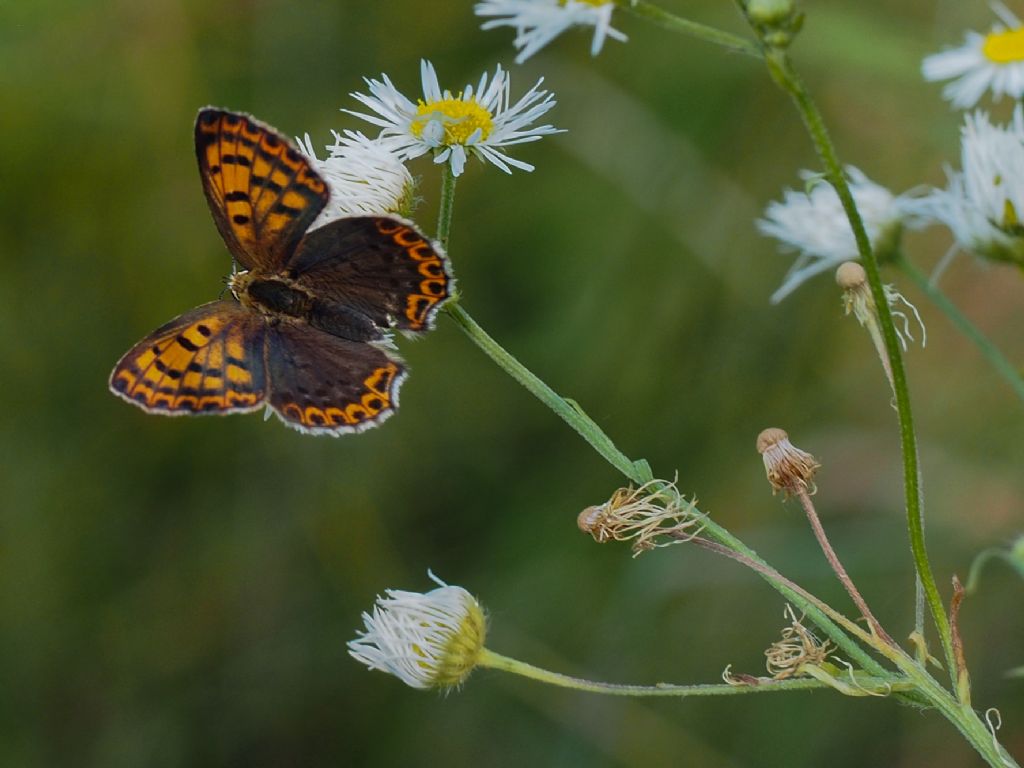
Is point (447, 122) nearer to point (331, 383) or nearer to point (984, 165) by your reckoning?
point (331, 383)

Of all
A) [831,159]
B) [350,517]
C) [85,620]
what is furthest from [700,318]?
[831,159]

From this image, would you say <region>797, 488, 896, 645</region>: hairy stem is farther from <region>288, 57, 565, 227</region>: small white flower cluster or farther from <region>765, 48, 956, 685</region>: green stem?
<region>288, 57, 565, 227</region>: small white flower cluster

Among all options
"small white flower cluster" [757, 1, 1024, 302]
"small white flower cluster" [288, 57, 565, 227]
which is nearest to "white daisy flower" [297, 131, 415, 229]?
"small white flower cluster" [288, 57, 565, 227]

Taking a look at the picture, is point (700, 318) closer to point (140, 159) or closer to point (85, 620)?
point (140, 159)

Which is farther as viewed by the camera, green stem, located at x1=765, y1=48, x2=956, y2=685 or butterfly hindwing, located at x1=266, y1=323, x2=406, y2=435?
butterfly hindwing, located at x1=266, y1=323, x2=406, y2=435

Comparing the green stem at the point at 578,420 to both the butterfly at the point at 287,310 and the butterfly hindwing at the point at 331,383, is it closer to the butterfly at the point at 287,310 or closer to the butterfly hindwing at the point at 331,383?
the butterfly at the point at 287,310

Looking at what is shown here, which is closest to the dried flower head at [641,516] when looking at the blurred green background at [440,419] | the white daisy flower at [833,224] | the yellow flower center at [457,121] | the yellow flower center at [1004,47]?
the white daisy flower at [833,224]

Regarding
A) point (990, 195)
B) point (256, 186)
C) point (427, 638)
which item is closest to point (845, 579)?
point (990, 195)
